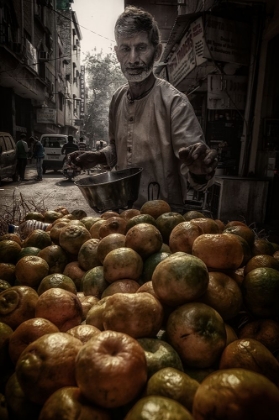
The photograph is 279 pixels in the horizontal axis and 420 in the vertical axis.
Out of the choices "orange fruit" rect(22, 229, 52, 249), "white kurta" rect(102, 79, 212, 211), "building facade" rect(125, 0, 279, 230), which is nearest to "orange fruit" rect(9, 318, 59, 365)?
"orange fruit" rect(22, 229, 52, 249)

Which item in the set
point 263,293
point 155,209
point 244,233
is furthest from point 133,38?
point 263,293

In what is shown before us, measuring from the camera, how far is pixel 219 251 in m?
1.49

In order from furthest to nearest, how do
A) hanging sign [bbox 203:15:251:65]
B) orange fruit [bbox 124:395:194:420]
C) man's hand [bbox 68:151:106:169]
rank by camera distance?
hanging sign [bbox 203:15:251:65], man's hand [bbox 68:151:106:169], orange fruit [bbox 124:395:194:420]

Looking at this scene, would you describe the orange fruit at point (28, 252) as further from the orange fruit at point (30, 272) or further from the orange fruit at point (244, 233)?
the orange fruit at point (244, 233)

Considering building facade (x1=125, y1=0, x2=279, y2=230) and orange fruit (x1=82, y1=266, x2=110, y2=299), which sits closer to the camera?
orange fruit (x1=82, y1=266, x2=110, y2=299)

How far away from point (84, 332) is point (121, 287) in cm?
37

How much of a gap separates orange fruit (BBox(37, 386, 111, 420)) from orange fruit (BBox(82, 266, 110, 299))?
0.75 meters

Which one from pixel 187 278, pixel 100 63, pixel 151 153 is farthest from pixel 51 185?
pixel 100 63

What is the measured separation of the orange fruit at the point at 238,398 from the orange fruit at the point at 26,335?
0.64 metres

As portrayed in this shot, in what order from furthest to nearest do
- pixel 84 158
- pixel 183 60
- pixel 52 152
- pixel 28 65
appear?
pixel 28 65
pixel 52 152
pixel 183 60
pixel 84 158

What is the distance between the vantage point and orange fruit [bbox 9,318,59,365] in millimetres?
1195

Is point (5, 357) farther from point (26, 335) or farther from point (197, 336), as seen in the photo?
point (197, 336)

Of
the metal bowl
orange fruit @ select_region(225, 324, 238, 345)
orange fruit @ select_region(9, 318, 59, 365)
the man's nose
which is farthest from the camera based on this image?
the man's nose

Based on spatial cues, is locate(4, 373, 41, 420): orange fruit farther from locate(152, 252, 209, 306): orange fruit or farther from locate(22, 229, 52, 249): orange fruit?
locate(22, 229, 52, 249): orange fruit
